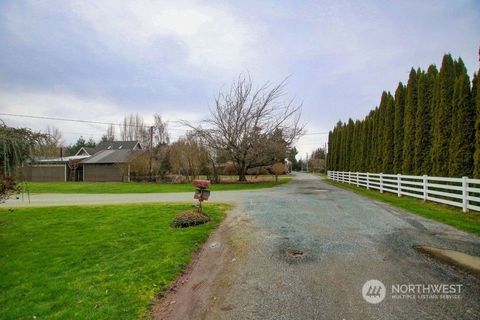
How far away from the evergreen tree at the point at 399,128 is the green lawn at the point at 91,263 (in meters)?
11.5

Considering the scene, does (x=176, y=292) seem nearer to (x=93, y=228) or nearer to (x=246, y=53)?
(x=93, y=228)

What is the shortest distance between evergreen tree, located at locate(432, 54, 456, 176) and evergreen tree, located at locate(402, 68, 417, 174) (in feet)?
7.46

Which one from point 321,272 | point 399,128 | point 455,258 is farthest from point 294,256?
point 399,128

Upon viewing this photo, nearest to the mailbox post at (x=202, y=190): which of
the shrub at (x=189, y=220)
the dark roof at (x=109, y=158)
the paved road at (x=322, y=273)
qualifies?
the shrub at (x=189, y=220)

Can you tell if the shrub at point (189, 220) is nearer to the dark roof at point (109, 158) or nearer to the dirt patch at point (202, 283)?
the dirt patch at point (202, 283)

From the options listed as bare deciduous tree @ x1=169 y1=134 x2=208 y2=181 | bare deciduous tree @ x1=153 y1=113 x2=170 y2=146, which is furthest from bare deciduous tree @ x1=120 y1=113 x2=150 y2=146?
bare deciduous tree @ x1=169 y1=134 x2=208 y2=181

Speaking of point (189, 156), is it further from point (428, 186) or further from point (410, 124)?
point (428, 186)

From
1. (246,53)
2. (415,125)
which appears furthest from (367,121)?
(246,53)

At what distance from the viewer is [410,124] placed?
565 inches

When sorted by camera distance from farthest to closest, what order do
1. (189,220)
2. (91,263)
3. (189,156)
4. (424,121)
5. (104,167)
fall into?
(104,167) < (189,156) < (424,121) < (189,220) < (91,263)

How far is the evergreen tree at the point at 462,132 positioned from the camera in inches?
396

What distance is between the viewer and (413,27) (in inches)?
431

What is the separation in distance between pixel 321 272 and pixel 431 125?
11.7 metres

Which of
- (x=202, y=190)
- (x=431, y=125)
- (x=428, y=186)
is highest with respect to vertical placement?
(x=431, y=125)
